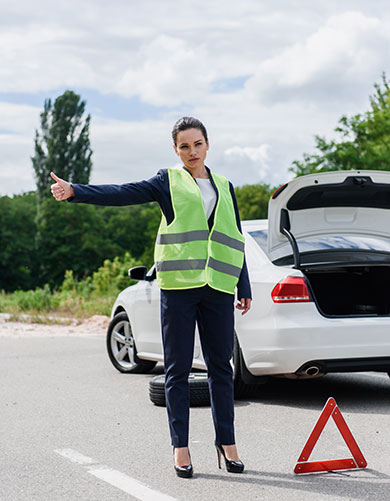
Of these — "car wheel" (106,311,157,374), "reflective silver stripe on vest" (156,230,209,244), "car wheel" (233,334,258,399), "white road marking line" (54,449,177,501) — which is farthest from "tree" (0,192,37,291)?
"reflective silver stripe on vest" (156,230,209,244)

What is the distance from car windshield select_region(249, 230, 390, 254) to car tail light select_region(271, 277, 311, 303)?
57 centimetres

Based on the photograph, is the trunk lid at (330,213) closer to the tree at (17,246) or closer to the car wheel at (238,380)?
the car wheel at (238,380)

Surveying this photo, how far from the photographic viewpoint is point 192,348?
15.9 feet

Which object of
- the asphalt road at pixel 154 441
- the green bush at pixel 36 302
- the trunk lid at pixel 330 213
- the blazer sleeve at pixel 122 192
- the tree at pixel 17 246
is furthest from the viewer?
the tree at pixel 17 246

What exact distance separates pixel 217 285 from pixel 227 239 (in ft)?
0.94

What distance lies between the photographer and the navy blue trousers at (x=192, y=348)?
480cm

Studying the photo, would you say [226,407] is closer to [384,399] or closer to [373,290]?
[384,399]

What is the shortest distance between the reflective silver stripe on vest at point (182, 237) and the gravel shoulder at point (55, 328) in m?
10.4

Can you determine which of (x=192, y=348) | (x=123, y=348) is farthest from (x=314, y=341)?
(x=123, y=348)

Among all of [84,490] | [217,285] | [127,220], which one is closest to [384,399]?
[217,285]

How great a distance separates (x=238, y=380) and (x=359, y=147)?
84.9ft

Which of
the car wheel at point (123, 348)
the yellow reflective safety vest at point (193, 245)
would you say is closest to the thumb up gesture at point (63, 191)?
the yellow reflective safety vest at point (193, 245)

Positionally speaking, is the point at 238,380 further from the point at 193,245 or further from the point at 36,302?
the point at 36,302

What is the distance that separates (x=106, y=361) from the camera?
10.6 metres
